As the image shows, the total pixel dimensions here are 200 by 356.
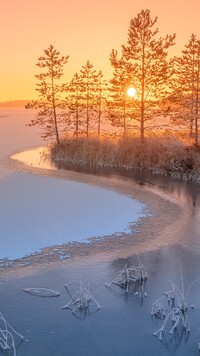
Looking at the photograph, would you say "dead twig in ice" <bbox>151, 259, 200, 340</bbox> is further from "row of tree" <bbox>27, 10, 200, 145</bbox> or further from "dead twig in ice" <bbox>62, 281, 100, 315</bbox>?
"row of tree" <bbox>27, 10, 200, 145</bbox>

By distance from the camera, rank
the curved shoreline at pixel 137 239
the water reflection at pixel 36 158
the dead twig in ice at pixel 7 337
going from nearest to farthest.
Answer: the dead twig in ice at pixel 7 337, the curved shoreline at pixel 137 239, the water reflection at pixel 36 158

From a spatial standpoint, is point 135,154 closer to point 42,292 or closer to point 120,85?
point 120,85

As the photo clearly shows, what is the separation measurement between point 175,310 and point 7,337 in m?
3.23

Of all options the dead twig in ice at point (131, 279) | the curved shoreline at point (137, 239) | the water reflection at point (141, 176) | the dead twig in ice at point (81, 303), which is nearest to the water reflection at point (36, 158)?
the water reflection at point (141, 176)

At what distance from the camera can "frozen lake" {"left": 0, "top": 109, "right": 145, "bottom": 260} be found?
472 inches

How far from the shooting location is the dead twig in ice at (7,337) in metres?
6.82

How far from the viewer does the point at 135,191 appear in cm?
1939

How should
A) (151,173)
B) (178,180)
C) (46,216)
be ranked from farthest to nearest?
(151,173), (178,180), (46,216)

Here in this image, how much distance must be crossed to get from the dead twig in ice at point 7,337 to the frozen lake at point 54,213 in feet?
10.8

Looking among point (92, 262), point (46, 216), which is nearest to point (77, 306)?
point (92, 262)

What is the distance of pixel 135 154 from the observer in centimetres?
2800

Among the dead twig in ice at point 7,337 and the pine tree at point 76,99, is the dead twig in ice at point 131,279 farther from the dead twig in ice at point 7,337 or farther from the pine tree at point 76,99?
the pine tree at point 76,99

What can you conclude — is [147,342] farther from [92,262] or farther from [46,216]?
[46,216]

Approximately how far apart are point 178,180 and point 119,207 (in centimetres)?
741
